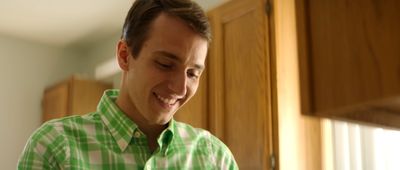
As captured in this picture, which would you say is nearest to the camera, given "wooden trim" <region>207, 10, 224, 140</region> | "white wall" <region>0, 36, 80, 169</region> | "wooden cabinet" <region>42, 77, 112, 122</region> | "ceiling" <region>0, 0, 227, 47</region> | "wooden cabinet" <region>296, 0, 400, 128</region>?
"wooden cabinet" <region>296, 0, 400, 128</region>

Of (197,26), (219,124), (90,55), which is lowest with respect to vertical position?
(219,124)

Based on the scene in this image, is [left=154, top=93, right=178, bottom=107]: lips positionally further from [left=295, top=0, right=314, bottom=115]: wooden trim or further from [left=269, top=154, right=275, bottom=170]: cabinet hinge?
[left=269, top=154, right=275, bottom=170]: cabinet hinge

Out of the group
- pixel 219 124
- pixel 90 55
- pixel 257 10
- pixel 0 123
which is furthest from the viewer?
pixel 90 55

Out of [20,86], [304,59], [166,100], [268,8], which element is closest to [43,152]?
[166,100]

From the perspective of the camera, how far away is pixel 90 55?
337cm

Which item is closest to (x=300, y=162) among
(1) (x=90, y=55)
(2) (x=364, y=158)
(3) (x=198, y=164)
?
(2) (x=364, y=158)

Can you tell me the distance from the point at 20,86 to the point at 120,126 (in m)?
2.46

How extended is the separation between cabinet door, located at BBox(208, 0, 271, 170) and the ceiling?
1.99ft

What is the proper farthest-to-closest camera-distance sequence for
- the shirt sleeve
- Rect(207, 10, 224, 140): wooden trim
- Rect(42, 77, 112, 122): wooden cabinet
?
Rect(42, 77, 112, 122): wooden cabinet → Rect(207, 10, 224, 140): wooden trim → the shirt sleeve

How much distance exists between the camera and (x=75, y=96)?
2.85 m

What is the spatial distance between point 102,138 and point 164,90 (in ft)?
0.48

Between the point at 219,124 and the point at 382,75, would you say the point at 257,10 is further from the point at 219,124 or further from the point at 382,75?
the point at 382,75

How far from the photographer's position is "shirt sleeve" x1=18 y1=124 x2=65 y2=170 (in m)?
0.86

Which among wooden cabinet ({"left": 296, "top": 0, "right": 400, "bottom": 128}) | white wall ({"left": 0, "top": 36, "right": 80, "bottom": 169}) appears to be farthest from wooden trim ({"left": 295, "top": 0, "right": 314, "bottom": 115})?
white wall ({"left": 0, "top": 36, "right": 80, "bottom": 169})
